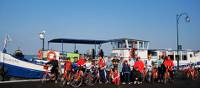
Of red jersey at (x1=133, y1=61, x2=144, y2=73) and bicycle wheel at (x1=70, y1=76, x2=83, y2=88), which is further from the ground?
red jersey at (x1=133, y1=61, x2=144, y2=73)

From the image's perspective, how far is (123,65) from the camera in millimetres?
20312

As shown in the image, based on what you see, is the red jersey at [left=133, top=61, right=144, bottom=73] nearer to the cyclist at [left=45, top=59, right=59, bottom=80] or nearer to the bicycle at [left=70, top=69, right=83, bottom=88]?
the bicycle at [left=70, top=69, right=83, bottom=88]

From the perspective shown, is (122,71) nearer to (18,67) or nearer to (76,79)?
(76,79)

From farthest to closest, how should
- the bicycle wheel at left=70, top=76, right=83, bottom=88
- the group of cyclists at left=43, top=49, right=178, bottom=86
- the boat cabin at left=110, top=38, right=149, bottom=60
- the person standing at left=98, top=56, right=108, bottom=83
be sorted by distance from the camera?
the boat cabin at left=110, top=38, right=149, bottom=60
the person standing at left=98, top=56, right=108, bottom=83
the group of cyclists at left=43, top=49, right=178, bottom=86
the bicycle wheel at left=70, top=76, right=83, bottom=88

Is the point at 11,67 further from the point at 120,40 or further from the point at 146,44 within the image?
the point at 146,44

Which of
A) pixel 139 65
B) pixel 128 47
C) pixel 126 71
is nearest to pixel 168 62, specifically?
pixel 139 65

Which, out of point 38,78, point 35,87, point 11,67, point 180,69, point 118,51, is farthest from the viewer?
point 180,69

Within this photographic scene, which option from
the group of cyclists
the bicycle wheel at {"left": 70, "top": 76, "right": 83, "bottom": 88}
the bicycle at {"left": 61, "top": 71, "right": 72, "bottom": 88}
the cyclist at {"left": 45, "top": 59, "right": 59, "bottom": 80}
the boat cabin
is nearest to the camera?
the bicycle wheel at {"left": 70, "top": 76, "right": 83, "bottom": 88}

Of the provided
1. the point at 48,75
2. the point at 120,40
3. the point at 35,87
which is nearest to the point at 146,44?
the point at 120,40

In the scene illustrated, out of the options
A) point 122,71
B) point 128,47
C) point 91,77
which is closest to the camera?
point 91,77

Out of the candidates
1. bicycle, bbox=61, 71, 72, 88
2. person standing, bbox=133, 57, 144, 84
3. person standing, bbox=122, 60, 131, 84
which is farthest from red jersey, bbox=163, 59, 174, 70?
bicycle, bbox=61, 71, 72, 88

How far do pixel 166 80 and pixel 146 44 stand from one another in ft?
34.0

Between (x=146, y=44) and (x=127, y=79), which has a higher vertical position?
(x=146, y=44)

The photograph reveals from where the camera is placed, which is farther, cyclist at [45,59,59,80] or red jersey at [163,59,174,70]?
red jersey at [163,59,174,70]
